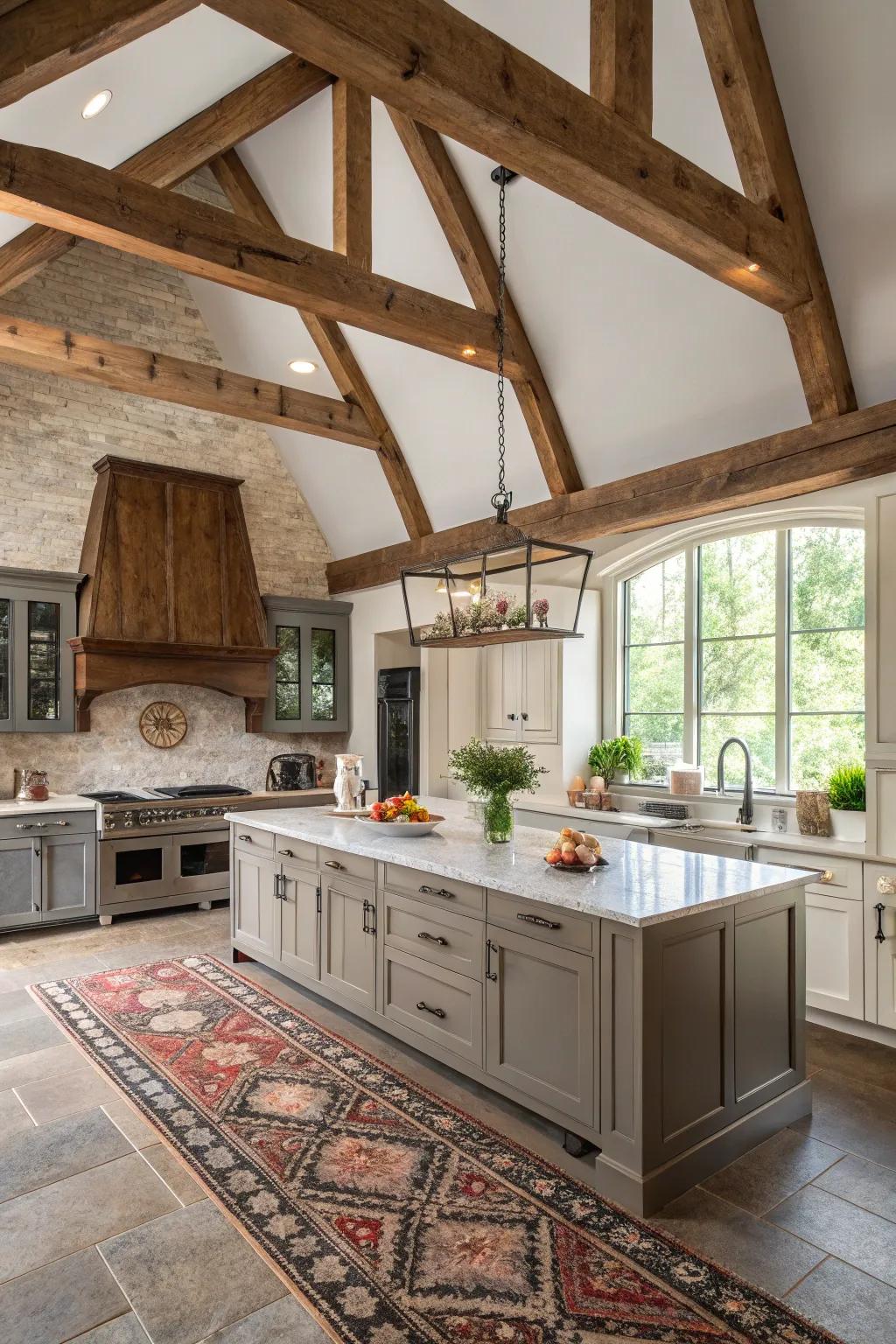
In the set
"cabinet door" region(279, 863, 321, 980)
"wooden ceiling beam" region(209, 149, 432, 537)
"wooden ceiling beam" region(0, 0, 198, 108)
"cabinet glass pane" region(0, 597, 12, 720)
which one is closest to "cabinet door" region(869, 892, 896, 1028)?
"cabinet door" region(279, 863, 321, 980)

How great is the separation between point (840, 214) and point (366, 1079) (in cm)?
439

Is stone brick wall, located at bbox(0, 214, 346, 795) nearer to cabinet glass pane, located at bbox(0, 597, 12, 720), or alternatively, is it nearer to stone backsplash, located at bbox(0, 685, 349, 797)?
stone backsplash, located at bbox(0, 685, 349, 797)

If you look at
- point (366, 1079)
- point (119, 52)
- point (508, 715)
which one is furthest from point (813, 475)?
point (119, 52)

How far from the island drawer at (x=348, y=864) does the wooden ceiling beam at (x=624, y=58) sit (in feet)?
10.6

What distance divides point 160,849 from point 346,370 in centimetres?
405

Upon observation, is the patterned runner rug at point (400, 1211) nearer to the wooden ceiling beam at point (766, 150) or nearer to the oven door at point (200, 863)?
the oven door at point (200, 863)

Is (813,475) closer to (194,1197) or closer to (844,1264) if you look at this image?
(844,1264)

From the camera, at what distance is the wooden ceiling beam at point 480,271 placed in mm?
4906

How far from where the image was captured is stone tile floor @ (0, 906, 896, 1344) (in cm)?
218

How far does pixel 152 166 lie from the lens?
537cm

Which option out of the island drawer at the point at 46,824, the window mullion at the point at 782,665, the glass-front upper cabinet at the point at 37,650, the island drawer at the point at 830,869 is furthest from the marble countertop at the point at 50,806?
the window mullion at the point at 782,665

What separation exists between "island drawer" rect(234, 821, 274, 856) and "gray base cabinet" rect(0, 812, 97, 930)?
164cm

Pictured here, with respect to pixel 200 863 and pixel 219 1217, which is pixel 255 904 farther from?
pixel 219 1217

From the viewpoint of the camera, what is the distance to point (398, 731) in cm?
769
